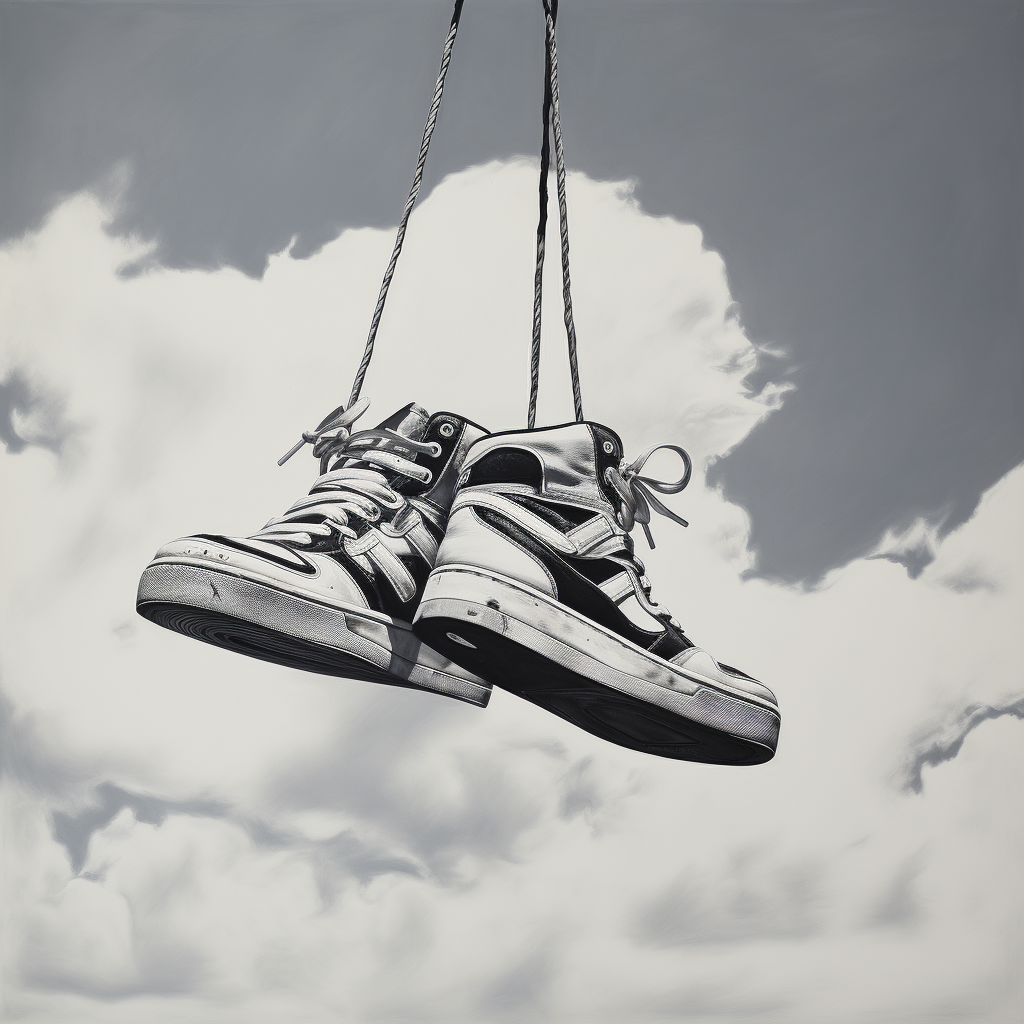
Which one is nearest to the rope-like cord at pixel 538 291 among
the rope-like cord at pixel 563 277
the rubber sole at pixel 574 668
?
the rope-like cord at pixel 563 277

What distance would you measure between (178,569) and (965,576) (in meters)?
→ 1.24

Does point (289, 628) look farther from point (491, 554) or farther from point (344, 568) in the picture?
point (491, 554)

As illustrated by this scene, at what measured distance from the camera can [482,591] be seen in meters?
0.81

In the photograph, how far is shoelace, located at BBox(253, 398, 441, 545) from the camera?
3.07 ft

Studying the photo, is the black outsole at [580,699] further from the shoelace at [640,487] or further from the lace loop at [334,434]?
the lace loop at [334,434]

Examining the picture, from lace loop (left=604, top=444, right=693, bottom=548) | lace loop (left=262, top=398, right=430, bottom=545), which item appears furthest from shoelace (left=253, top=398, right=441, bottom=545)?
lace loop (left=604, top=444, right=693, bottom=548)

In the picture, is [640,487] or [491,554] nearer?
[491,554]

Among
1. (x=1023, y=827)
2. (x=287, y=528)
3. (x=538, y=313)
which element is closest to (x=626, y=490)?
(x=538, y=313)

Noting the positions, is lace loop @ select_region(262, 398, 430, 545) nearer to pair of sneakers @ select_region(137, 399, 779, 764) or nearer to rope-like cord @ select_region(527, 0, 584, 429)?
pair of sneakers @ select_region(137, 399, 779, 764)

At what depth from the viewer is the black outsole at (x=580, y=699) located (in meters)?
0.82

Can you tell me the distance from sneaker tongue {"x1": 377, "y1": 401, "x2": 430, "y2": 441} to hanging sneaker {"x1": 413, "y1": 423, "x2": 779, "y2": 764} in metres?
0.10

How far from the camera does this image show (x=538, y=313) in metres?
1.03

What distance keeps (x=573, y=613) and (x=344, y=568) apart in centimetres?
23


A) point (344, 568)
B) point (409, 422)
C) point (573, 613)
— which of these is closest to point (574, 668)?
point (573, 613)
